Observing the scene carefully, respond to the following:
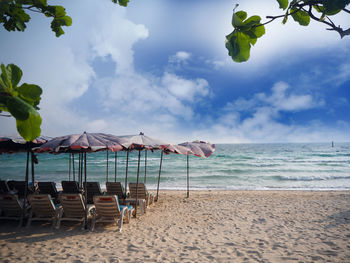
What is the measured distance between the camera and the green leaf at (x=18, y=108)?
853 millimetres

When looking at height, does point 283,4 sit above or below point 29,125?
above

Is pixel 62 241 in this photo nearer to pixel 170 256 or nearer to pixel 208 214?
pixel 170 256

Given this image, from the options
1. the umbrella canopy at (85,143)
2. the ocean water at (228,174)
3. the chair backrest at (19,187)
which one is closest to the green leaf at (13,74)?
the umbrella canopy at (85,143)

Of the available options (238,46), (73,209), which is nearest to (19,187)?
(73,209)

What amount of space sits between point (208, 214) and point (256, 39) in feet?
22.9

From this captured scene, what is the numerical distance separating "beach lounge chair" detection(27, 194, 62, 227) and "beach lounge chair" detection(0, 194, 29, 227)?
0.28 m

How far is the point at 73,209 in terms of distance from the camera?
5.88 m

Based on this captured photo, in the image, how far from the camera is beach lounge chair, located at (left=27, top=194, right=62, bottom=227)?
19.0 ft

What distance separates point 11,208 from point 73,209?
1.78 metres

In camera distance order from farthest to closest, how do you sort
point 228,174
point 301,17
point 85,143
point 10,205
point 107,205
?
point 228,174, point 10,205, point 107,205, point 85,143, point 301,17

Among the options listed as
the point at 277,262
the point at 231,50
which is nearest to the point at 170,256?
the point at 277,262

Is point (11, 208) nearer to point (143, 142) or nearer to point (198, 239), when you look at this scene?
point (143, 142)

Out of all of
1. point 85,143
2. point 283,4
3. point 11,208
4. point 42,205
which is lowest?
point 11,208

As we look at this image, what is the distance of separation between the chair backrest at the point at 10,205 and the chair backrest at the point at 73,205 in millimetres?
1309
